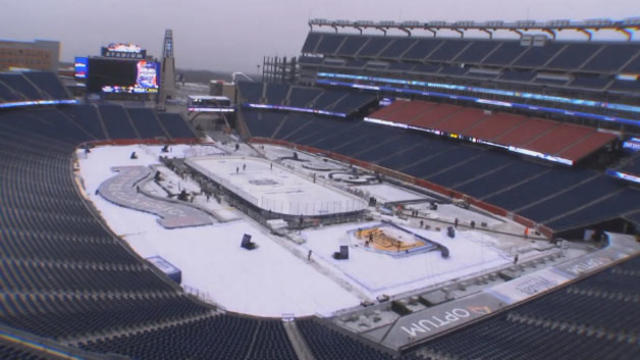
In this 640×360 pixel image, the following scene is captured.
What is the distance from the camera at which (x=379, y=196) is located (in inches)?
1609

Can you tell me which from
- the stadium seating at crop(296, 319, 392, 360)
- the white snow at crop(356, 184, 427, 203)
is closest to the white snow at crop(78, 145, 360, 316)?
the stadium seating at crop(296, 319, 392, 360)

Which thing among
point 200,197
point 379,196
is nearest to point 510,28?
point 379,196

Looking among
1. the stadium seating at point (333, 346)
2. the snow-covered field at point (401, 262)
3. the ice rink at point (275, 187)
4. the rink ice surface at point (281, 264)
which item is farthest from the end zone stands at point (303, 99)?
the stadium seating at point (333, 346)

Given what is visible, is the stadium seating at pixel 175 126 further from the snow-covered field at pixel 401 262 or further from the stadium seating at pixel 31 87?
the snow-covered field at pixel 401 262

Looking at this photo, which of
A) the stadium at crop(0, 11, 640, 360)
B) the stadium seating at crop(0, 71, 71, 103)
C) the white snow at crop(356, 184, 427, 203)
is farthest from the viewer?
the stadium seating at crop(0, 71, 71, 103)

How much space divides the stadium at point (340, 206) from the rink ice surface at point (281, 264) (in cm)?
16

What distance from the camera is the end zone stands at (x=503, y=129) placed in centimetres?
4219

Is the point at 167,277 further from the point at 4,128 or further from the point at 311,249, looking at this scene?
the point at 4,128

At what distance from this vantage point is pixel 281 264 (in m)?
25.4

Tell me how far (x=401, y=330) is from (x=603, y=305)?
832cm

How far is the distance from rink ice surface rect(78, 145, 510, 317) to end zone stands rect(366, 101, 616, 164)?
16.6m

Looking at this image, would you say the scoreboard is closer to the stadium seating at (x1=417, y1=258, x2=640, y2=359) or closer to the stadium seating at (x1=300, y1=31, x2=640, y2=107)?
the stadium seating at (x1=300, y1=31, x2=640, y2=107)

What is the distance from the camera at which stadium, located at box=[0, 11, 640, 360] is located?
53.4 ft

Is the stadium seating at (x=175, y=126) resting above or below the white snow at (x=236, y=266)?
above
